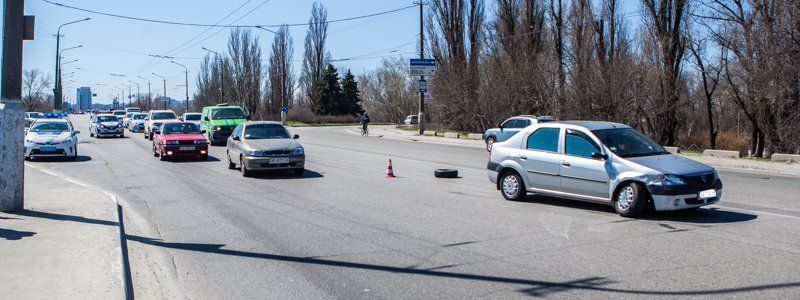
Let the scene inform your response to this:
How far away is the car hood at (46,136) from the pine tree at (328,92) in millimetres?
56055

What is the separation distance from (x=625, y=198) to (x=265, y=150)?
9.54m

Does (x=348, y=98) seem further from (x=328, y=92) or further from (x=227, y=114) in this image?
(x=227, y=114)

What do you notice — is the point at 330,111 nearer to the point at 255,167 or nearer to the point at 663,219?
the point at 255,167

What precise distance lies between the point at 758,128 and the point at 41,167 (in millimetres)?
25447

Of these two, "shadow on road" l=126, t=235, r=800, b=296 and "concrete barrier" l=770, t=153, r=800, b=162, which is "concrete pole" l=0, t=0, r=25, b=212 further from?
"concrete barrier" l=770, t=153, r=800, b=162

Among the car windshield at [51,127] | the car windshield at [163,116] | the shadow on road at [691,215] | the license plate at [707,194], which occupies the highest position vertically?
the car windshield at [163,116]

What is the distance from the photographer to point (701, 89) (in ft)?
109

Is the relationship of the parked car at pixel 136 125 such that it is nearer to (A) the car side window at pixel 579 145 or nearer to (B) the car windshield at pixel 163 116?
(B) the car windshield at pixel 163 116

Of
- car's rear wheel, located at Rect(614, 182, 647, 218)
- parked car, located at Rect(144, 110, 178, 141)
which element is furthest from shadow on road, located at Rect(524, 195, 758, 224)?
parked car, located at Rect(144, 110, 178, 141)

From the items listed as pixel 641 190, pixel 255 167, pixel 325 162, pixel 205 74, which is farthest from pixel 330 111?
pixel 641 190

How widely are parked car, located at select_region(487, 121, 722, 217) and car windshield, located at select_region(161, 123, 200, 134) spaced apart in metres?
14.5

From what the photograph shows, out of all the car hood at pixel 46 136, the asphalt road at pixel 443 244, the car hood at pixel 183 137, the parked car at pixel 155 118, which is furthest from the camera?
the parked car at pixel 155 118

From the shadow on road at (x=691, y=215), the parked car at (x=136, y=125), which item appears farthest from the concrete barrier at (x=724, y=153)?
the parked car at (x=136, y=125)

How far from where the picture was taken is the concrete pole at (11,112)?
9.62 metres
